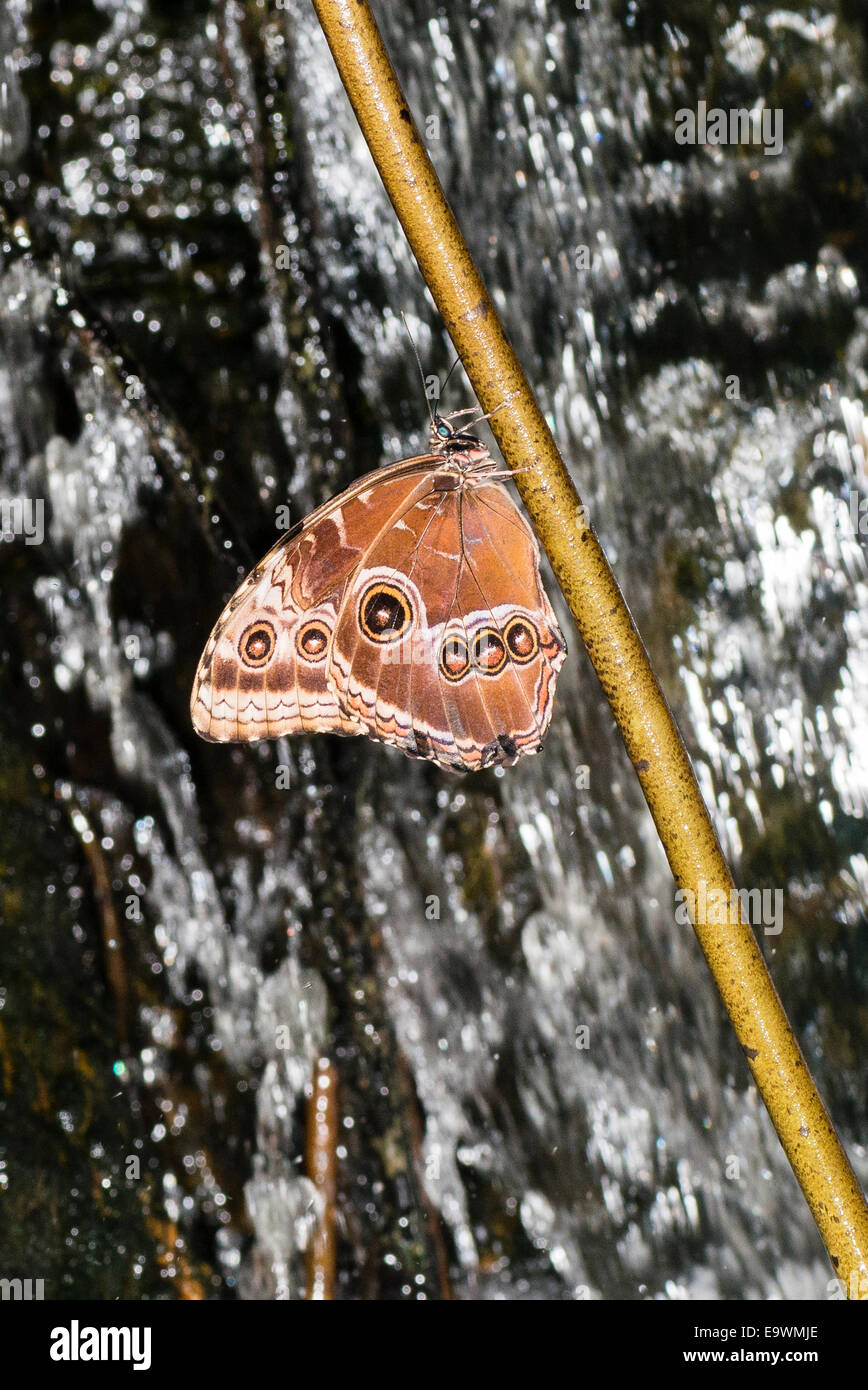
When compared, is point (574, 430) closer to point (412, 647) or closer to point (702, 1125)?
point (412, 647)

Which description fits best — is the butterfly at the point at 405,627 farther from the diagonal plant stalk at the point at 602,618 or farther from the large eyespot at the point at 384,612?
the diagonal plant stalk at the point at 602,618

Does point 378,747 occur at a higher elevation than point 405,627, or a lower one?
higher

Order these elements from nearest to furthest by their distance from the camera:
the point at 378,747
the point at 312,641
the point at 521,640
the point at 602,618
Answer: the point at 602,618 → the point at 521,640 → the point at 312,641 → the point at 378,747

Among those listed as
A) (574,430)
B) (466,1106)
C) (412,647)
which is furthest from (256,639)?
(466,1106)

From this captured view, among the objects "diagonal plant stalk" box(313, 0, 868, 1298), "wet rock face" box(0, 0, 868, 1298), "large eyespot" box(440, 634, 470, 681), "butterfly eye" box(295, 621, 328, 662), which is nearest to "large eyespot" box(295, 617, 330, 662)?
"butterfly eye" box(295, 621, 328, 662)

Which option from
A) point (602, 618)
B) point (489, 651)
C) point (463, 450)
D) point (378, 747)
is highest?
point (378, 747)

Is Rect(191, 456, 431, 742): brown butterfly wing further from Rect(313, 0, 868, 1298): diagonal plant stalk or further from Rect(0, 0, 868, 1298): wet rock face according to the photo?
Rect(0, 0, 868, 1298): wet rock face

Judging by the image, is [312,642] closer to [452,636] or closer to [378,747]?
[452,636]

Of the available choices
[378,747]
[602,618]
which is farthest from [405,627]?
[378,747]

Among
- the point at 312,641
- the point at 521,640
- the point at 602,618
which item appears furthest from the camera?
the point at 312,641
